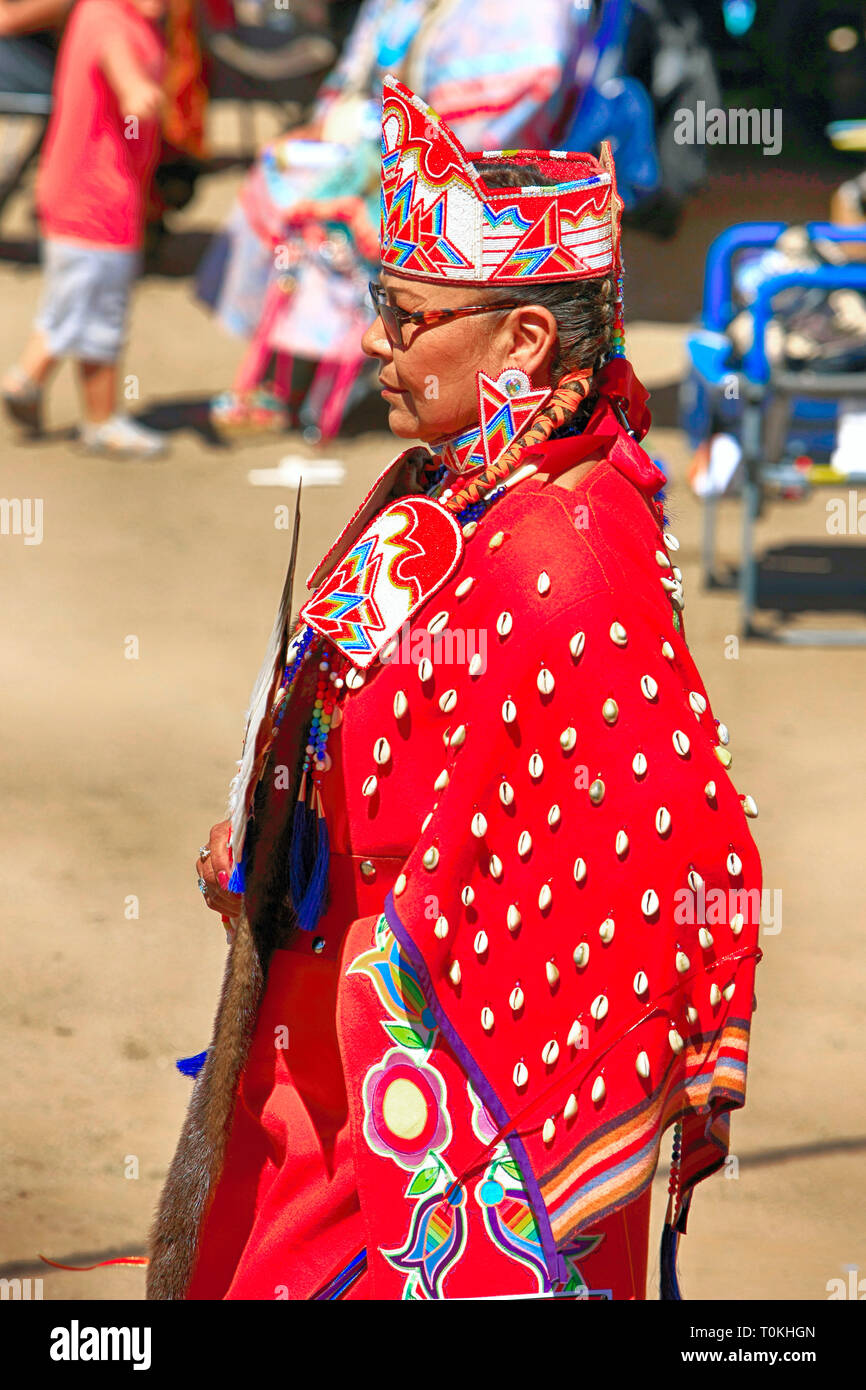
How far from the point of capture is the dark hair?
7.54 feet

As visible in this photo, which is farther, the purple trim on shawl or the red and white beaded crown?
the red and white beaded crown

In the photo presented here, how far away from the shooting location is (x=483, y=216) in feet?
7.47

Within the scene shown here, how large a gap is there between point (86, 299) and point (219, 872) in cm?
678

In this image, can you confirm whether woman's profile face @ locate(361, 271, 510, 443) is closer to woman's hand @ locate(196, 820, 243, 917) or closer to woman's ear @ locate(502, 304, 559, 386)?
woman's ear @ locate(502, 304, 559, 386)

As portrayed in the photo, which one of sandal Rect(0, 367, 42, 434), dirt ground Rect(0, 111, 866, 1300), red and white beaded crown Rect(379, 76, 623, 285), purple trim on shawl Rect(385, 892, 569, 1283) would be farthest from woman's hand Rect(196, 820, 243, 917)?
sandal Rect(0, 367, 42, 434)

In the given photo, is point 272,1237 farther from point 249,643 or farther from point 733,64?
point 733,64

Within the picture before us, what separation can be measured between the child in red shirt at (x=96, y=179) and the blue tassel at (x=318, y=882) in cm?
684

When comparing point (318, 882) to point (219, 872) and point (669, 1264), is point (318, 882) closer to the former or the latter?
point (219, 872)

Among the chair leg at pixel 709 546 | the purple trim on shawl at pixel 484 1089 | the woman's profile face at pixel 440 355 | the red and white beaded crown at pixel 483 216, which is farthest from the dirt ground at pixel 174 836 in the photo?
the red and white beaded crown at pixel 483 216

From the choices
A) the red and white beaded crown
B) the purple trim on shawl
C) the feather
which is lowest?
the purple trim on shawl

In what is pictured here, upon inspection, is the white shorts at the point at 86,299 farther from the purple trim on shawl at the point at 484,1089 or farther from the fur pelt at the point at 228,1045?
the purple trim on shawl at the point at 484,1089

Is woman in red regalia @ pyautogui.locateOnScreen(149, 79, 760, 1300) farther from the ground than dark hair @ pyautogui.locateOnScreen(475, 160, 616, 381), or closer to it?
closer to it

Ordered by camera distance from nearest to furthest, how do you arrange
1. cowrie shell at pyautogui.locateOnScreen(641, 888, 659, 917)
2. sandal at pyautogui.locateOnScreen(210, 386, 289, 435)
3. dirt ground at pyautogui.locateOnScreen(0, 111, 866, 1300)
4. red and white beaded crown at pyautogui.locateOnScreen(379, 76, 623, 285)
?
cowrie shell at pyautogui.locateOnScreen(641, 888, 659, 917) → red and white beaded crown at pyautogui.locateOnScreen(379, 76, 623, 285) → dirt ground at pyautogui.locateOnScreen(0, 111, 866, 1300) → sandal at pyautogui.locateOnScreen(210, 386, 289, 435)
